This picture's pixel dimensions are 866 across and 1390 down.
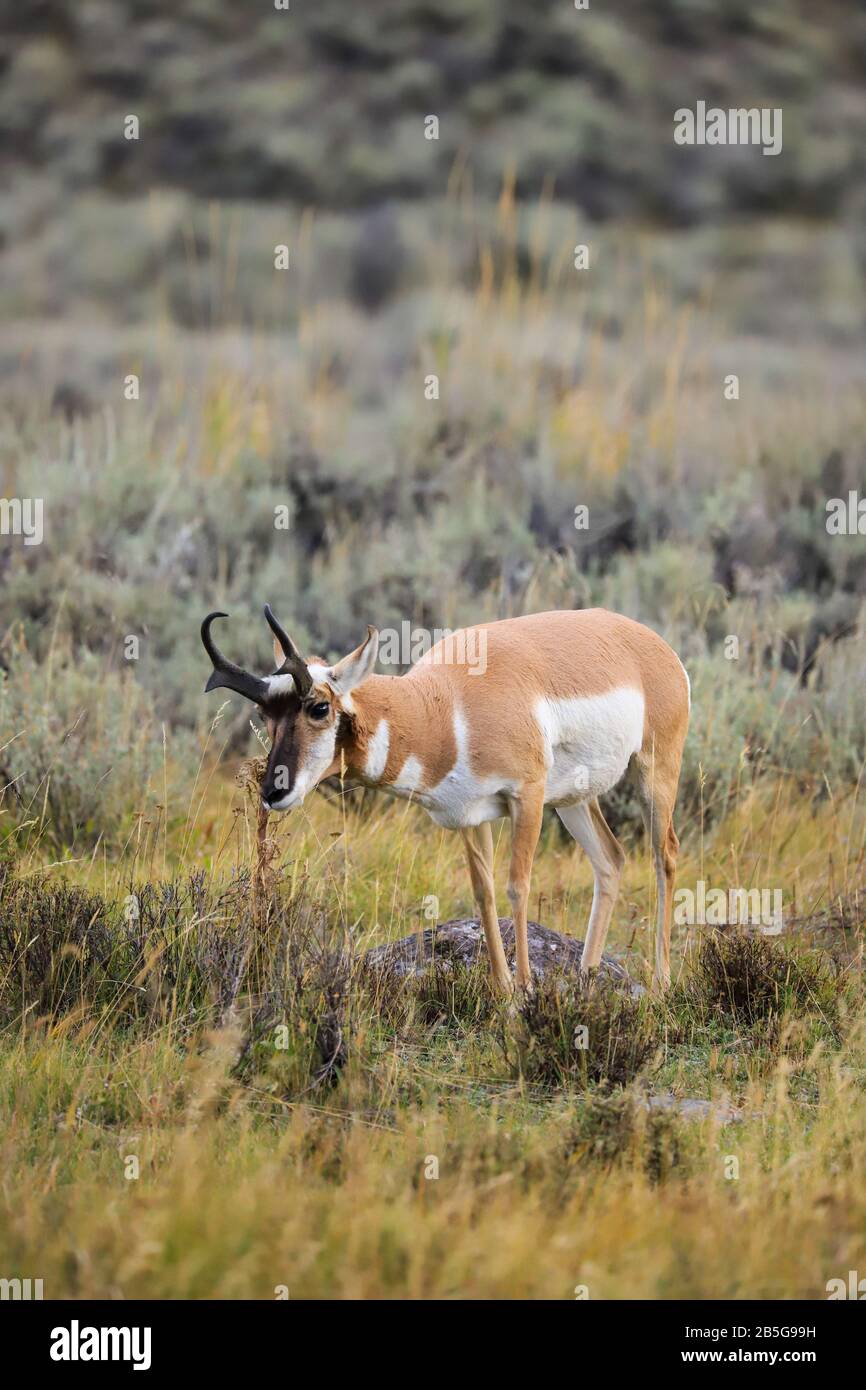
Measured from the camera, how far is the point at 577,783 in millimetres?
6086

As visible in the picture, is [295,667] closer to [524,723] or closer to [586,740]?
[524,723]

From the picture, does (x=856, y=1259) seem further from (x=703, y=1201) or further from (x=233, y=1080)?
(x=233, y=1080)

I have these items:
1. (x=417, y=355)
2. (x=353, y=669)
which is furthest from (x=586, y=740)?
(x=417, y=355)

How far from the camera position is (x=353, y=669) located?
527cm

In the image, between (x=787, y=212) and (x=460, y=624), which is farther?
(x=787, y=212)

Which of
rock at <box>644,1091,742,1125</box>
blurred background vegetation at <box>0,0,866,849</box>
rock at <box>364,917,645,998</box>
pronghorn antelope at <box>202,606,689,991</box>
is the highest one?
blurred background vegetation at <box>0,0,866,849</box>

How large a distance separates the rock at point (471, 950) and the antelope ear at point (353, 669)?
3.94 feet

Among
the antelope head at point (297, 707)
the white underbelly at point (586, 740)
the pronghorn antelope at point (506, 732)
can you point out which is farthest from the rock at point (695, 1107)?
the antelope head at point (297, 707)

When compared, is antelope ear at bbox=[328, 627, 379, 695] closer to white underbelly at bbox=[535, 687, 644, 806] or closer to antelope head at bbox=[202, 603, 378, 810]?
antelope head at bbox=[202, 603, 378, 810]

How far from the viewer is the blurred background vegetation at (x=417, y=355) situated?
9.29 m

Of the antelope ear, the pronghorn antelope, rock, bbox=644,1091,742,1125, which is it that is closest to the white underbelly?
the pronghorn antelope

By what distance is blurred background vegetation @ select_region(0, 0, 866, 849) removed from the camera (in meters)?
9.29

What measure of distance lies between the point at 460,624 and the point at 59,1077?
4761mm
